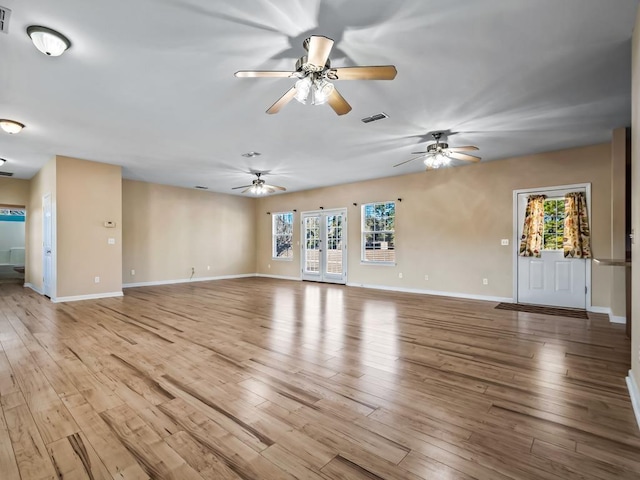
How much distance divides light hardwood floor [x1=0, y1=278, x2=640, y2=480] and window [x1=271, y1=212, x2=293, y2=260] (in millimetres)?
5780

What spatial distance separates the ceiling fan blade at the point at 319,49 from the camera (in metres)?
2.11

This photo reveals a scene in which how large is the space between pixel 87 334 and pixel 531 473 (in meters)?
4.62

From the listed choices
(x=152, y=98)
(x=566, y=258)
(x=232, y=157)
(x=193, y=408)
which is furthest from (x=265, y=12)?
(x=566, y=258)

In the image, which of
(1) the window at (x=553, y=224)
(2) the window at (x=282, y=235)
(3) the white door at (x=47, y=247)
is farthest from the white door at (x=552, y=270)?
(3) the white door at (x=47, y=247)

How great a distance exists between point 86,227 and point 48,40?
15.5 ft

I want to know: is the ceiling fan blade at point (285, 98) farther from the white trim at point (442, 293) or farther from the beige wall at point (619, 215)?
the white trim at point (442, 293)

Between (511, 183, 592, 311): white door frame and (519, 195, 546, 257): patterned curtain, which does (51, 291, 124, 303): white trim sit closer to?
(511, 183, 592, 311): white door frame

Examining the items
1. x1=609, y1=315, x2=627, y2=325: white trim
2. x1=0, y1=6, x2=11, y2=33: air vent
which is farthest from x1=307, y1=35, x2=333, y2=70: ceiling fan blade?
x1=609, y1=315, x2=627, y2=325: white trim

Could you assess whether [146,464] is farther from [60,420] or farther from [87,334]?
[87,334]

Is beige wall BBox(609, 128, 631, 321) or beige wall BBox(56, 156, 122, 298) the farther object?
beige wall BBox(56, 156, 122, 298)

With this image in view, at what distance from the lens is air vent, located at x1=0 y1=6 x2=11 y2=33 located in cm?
219

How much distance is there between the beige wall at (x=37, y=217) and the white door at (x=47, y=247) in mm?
262

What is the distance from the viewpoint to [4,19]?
2258 millimetres

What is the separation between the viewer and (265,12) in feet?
7.34
